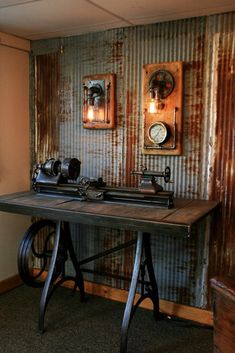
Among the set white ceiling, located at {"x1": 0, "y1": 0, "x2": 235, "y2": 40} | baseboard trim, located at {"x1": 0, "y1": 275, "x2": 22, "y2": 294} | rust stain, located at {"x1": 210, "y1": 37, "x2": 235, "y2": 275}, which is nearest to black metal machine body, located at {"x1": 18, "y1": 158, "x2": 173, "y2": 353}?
rust stain, located at {"x1": 210, "y1": 37, "x2": 235, "y2": 275}

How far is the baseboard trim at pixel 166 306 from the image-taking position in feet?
9.46

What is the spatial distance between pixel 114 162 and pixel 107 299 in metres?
1.24

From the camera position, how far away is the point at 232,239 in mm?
2740

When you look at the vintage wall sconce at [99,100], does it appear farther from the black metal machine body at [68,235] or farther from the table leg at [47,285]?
the table leg at [47,285]

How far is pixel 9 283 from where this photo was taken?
344 cm

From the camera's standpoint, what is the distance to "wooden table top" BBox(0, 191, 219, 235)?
213cm

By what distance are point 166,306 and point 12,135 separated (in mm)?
2069

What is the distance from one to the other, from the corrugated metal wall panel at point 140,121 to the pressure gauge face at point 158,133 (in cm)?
13

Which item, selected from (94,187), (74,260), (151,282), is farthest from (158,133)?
(74,260)

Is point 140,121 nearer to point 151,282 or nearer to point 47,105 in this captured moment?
point 47,105

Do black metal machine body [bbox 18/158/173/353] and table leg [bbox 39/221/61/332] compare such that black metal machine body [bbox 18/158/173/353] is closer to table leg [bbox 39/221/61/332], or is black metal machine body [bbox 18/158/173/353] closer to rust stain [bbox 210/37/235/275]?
table leg [bbox 39/221/61/332]

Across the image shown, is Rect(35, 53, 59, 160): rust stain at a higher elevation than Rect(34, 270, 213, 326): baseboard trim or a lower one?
higher

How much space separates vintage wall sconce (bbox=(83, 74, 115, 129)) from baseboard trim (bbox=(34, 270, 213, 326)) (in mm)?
1470

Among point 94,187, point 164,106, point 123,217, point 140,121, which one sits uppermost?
Result: point 164,106
